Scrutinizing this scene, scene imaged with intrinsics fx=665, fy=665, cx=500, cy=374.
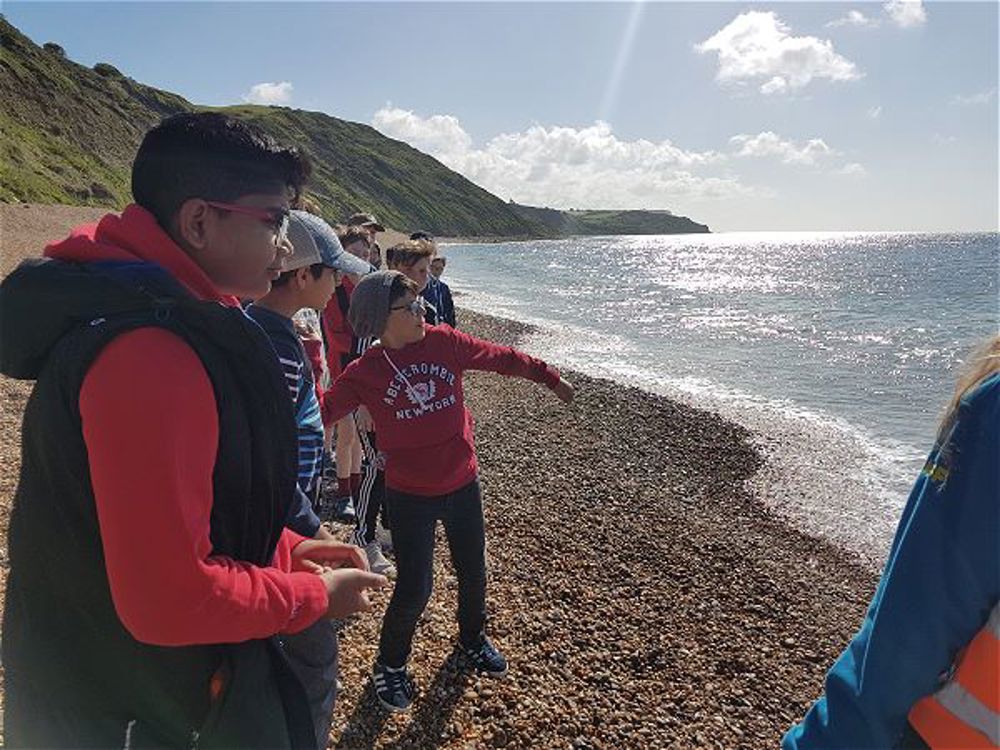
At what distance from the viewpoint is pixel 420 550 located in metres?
3.82

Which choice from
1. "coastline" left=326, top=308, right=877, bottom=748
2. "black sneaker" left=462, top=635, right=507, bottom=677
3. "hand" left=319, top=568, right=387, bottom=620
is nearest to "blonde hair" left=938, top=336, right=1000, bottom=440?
"hand" left=319, top=568, right=387, bottom=620

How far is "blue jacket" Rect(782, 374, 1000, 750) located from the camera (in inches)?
52.4

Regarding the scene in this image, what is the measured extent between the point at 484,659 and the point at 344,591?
3.04 m

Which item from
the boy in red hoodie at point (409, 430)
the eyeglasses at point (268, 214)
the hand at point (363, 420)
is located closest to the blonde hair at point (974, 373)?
the eyeglasses at point (268, 214)

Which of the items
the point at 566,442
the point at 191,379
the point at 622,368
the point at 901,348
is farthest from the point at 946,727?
the point at 901,348

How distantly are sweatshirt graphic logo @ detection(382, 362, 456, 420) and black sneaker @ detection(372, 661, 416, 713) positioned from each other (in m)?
1.59

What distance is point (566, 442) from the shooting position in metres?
12.3

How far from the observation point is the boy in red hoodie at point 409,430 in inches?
150

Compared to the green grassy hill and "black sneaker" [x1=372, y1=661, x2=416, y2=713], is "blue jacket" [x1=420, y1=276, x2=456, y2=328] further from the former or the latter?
"black sneaker" [x1=372, y1=661, x2=416, y2=713]

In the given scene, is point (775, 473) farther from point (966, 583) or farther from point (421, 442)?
point (966, 583)

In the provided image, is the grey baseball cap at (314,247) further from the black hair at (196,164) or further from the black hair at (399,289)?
the black hair at (196,164)

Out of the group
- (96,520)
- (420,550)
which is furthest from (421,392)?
(96,520)

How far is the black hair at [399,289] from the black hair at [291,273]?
0.44 meters

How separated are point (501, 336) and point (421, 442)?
22.1m
